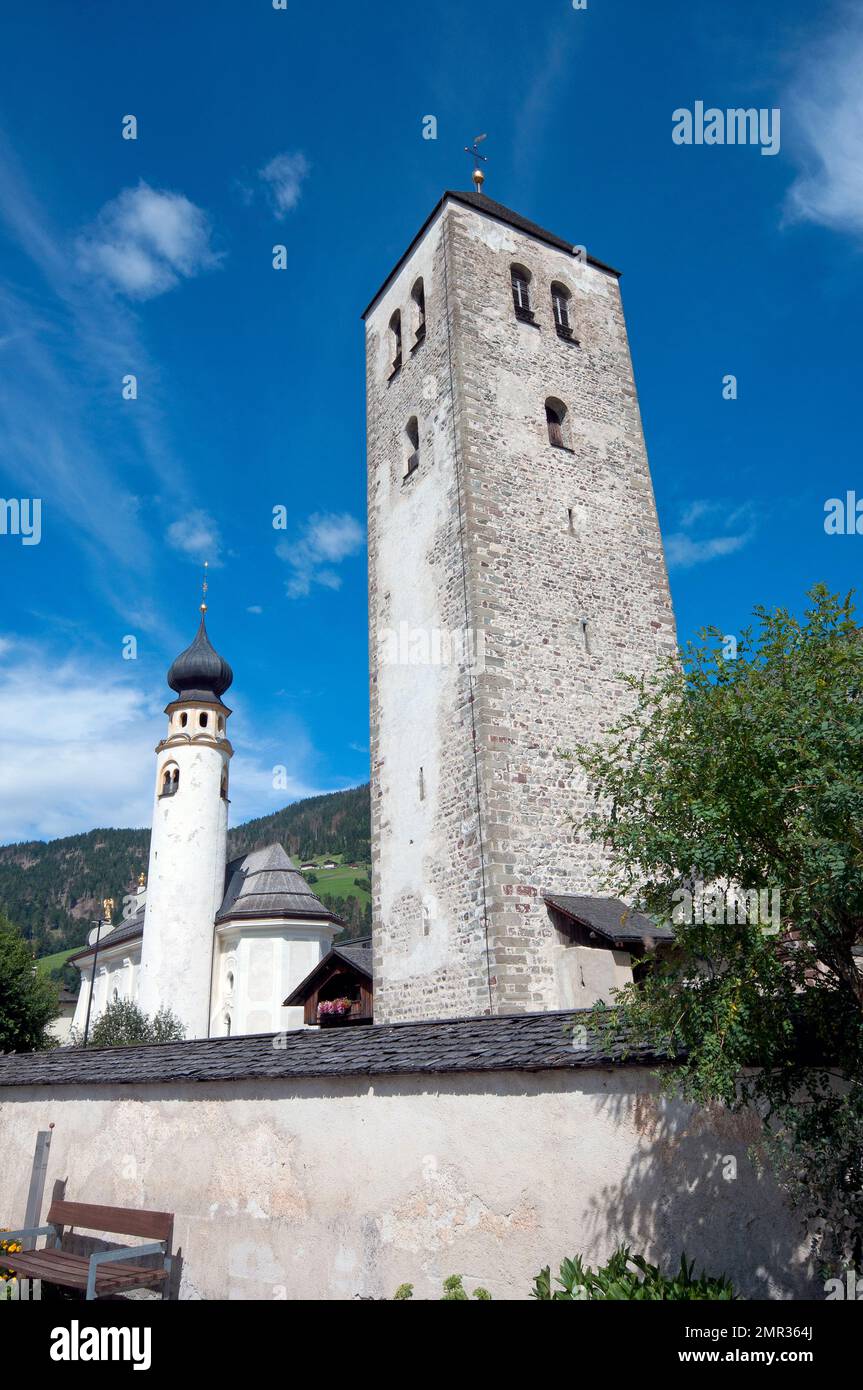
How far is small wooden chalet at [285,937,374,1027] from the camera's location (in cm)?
2023

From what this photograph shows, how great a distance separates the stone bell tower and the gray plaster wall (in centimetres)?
519

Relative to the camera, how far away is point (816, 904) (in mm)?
4469

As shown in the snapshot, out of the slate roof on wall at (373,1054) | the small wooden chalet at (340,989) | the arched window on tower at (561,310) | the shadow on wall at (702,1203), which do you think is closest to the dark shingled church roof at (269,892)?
the small wooden chalet at (340,989)

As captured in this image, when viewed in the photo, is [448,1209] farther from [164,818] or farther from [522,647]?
[164,818]

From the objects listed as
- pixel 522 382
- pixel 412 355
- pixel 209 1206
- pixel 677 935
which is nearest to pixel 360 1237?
pixel 209 1206

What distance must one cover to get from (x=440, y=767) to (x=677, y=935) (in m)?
10.4

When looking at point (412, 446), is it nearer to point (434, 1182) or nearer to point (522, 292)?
point (522, 292)

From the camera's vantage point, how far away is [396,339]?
20750mm

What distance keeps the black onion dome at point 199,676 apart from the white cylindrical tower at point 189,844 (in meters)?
0.04

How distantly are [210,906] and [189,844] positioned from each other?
2415 millimetres

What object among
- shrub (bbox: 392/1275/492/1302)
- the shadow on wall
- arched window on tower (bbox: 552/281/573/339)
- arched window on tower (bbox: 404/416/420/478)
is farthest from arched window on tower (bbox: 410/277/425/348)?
shrub (bbox: 392/1275/492/1302)

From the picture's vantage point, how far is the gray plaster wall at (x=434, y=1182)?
539cm

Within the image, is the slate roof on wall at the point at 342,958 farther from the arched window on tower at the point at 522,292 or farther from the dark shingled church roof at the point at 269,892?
the arched window on tower at the point at 522,292

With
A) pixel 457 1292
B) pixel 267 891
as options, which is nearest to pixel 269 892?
pixel 267 891
